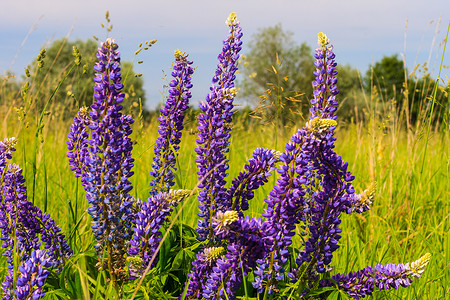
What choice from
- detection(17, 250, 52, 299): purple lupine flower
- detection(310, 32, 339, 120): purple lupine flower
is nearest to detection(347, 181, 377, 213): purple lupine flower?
detection(310, 32, 339, 120): purple lupine flower

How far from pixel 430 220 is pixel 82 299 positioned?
3798 mm

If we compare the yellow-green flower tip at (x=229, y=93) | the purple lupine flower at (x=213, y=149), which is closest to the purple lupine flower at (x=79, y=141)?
the purple lupine flower at (x=213, y=149)

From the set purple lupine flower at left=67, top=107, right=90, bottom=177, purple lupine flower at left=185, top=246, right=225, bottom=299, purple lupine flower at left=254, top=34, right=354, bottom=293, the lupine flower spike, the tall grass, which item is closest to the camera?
purple lupine flower at left=254, top=34, right=354, bottom=293

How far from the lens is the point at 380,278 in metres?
2.17

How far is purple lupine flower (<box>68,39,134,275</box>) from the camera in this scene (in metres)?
2.06

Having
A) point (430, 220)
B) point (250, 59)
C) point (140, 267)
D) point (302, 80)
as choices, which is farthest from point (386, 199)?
point (250, 59)

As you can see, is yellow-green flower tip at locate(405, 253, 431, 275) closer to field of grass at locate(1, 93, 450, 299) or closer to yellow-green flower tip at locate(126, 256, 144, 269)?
field of grass at locate(1, 93, 450, 299)

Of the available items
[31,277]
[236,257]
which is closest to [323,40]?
[236,257]

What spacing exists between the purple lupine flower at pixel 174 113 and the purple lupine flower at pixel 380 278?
3.55ft

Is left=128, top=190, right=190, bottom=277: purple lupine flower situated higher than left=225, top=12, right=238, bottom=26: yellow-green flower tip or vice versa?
left=225, top=12, right=238, bottom=26: yellow-green flower tip

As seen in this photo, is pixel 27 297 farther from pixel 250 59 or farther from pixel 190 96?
pixel 250 59

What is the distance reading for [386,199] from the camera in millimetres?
5129

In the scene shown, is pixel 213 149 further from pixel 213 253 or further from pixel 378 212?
pixel 378 212

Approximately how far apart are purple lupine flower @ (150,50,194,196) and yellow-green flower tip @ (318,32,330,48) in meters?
0.72
